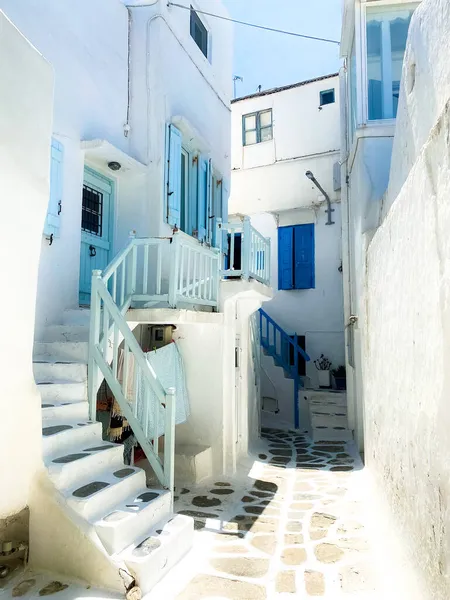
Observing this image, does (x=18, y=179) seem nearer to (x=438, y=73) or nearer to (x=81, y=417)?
(x=81, y=417)

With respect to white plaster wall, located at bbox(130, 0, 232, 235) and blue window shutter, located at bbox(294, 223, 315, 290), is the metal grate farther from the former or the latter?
blue window shutter, located at bbox(294, 223, 315, 290)

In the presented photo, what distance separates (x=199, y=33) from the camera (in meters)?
9.53

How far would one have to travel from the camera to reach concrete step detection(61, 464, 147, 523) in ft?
11.0

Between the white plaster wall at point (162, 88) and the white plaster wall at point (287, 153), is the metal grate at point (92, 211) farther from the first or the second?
the white plaster wall at point (287, 153)

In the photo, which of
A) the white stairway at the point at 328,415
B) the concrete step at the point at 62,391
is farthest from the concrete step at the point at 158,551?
the white stairway at the point at 328,415

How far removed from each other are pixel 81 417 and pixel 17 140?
271 cm

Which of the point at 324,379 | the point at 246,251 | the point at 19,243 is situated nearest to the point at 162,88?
the point at 246,251

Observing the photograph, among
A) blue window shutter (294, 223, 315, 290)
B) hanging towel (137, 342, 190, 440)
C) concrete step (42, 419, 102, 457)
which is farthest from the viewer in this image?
blue window shutter (294, 223, 315, 290)

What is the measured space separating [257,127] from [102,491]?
13143mm

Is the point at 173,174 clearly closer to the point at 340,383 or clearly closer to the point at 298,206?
the point at 298,206

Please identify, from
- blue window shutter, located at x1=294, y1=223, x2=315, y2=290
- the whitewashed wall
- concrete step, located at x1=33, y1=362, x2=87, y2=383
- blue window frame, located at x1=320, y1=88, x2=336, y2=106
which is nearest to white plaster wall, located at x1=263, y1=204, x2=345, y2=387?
blue window shutter, located at x1=294, y1=223, x2=315, y2=290

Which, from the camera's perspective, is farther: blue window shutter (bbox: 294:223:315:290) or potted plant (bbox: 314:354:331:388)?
blue window shutter (bbox: 294:223:315:290)

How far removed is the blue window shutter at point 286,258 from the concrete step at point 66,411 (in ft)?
31.2

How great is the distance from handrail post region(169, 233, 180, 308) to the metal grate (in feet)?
6.58
